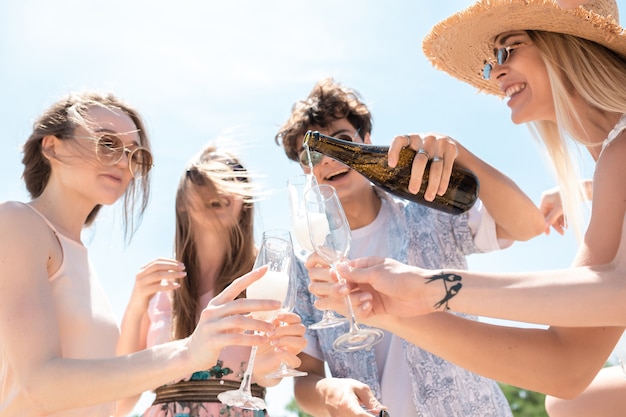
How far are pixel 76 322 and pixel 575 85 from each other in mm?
2639

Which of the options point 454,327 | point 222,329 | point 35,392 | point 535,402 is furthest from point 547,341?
point 535,402

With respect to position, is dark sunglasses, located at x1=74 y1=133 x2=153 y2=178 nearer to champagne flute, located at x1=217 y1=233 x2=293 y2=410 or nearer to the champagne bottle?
the champagne bottle

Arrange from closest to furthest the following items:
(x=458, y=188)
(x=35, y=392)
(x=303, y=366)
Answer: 1. (x=35, y=392)
2. (x=458, y=188)
3. (x=303, y=366)

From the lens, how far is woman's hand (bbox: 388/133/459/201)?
2.60m

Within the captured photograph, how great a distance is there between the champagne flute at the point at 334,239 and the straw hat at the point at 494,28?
1.28 m

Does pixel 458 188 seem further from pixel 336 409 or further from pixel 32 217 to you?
pixel 32 217

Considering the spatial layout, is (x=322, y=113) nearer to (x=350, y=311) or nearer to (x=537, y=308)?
(x=350, y=311)

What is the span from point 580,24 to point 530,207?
107 centimetres

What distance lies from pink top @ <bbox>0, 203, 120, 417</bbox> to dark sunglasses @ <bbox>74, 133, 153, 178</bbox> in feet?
1.78

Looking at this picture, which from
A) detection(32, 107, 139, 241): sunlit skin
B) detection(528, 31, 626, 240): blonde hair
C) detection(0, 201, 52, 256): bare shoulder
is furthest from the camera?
detection(32, 107, 139, 241): sunlit skin

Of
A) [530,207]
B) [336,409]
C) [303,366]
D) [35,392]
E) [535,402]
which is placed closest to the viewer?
[35,392]

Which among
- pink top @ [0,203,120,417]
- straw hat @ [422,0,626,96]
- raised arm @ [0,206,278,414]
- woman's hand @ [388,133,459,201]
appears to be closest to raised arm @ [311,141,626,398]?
raised arm @ [0,206,278,414]

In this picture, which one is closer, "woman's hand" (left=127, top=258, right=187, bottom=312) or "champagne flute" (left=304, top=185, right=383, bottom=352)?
"champagne flute" (left=304, top=185, right=383, bottom=352)

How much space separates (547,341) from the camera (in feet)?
8.05
